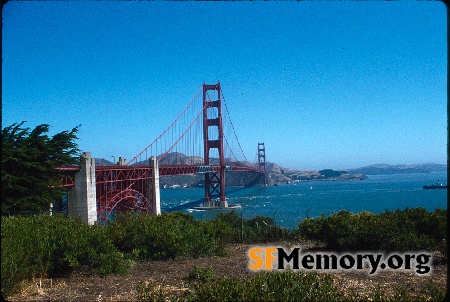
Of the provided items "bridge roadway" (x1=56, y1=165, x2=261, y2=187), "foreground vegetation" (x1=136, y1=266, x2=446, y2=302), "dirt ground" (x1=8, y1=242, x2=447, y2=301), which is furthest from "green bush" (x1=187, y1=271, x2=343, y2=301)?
"bridge roadway" (x1=56, y1=165, x2=261, y2=187)

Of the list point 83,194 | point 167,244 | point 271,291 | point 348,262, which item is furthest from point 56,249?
point 83,194

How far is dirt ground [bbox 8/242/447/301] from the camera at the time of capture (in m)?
5.61

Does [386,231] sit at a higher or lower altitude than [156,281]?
higher

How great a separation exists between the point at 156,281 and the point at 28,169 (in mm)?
7151

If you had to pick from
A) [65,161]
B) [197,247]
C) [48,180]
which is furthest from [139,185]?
[197,247]

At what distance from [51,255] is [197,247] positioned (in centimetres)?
316

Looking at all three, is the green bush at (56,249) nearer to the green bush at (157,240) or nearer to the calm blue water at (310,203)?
the green bush at (157,240)

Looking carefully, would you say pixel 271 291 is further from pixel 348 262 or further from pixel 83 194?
pixel 83 194

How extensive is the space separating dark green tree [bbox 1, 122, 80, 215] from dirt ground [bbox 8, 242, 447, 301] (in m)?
4.48

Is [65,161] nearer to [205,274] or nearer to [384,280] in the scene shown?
[205,274]

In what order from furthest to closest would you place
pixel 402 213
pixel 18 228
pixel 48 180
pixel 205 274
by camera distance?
pixel 48 180
pixel 402 213
pixel 18 228
pixel 205 274

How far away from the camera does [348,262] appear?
27.1 feet

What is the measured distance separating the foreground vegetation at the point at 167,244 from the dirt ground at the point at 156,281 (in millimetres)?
212

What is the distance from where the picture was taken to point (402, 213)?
9969 millimetres
